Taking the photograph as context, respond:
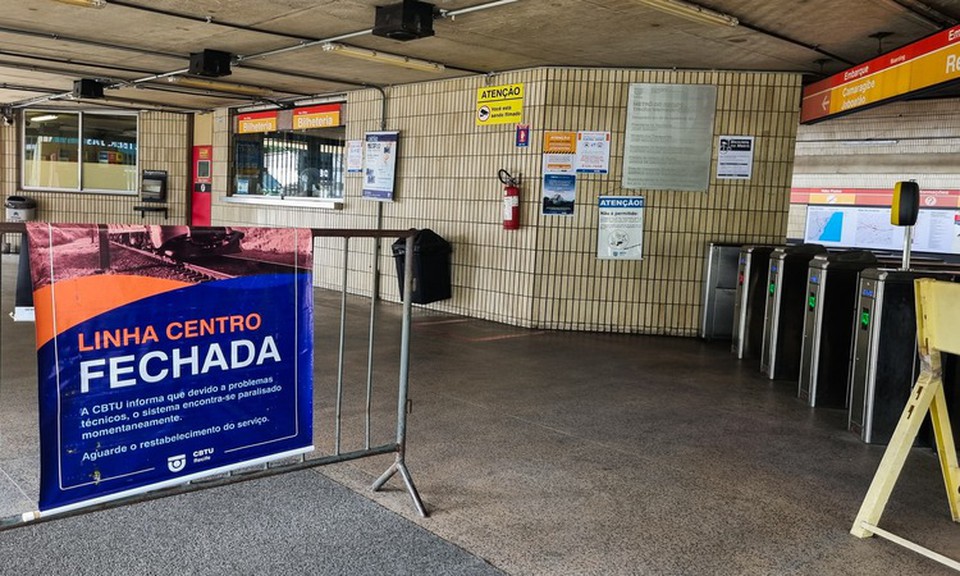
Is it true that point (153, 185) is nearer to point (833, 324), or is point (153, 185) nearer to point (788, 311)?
point (788, 311)

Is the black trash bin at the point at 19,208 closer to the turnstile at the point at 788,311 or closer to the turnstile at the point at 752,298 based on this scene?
the turnstile at the point at 752,298

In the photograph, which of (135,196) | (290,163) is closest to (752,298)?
(290,163)

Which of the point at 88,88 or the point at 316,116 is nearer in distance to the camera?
the point at 88,88

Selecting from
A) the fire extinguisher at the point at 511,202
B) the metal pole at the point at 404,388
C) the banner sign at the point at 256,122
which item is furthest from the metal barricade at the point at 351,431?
the banner sign at the point at 256,122

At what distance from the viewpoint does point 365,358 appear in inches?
243

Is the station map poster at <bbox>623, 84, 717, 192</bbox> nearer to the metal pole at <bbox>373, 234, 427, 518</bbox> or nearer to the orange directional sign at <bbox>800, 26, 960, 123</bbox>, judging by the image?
the orange directional sign at <bbox>800, 26, 960, 123</bbox>

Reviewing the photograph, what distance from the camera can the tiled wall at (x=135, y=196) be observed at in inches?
521

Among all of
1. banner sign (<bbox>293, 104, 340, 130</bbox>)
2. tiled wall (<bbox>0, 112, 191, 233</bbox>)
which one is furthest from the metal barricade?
tiled wall (<bbox>0, 112, 191, 233</bbox>)

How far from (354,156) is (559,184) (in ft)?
10.9

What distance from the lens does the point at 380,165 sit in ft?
31.1

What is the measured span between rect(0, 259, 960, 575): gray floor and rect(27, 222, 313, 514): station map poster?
1.32ft

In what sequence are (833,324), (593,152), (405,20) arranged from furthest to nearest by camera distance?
(593,152)
(405,20)
(833,324)

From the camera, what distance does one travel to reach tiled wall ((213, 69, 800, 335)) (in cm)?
761

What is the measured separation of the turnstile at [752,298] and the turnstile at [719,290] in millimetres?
601
